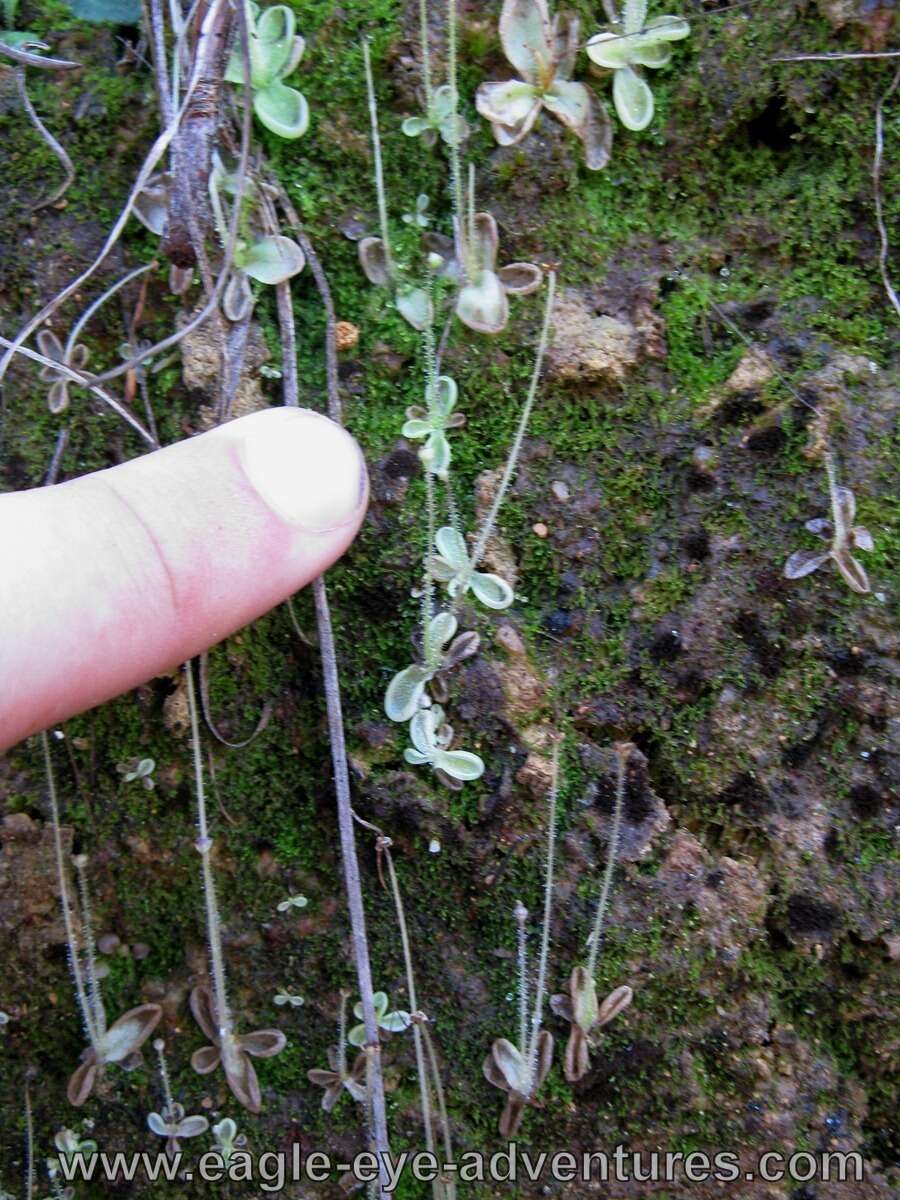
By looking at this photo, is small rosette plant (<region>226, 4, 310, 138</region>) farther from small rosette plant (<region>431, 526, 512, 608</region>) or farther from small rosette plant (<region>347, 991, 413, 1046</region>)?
small rosette plant (<region>347, 991, 413, 1046</region>)

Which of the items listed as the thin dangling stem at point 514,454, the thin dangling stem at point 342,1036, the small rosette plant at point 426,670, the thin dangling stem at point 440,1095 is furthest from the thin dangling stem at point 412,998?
the thin dangling stem at point 514,454

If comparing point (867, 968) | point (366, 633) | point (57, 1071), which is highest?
point (366, 633)

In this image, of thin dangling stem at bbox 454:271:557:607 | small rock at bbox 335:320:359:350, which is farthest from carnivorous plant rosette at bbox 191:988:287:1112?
small rock at bbox 335:320:359:350

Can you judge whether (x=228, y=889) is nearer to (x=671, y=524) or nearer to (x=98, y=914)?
(x=98, y=914)

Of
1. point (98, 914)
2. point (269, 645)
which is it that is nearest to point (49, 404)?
point (269, 645)

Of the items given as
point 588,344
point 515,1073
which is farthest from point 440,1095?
point 588,344

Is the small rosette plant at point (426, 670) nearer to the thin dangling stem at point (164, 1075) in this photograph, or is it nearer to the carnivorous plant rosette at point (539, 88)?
the thin dangling stem at point (164, 1075)

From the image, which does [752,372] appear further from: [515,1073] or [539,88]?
[515,1073]
